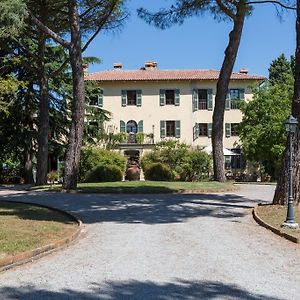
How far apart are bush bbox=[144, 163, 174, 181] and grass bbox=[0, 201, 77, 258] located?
16758mm

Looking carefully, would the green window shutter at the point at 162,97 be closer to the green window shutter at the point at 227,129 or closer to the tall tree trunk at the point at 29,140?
the green window shutter at the point at 227,129

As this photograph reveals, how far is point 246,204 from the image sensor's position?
57.1 ft

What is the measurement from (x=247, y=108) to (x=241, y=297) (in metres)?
35.4

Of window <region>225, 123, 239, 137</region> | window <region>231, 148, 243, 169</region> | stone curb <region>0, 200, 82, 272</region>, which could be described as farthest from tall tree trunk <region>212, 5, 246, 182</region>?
window <region>225, 123, 239, 137</region>

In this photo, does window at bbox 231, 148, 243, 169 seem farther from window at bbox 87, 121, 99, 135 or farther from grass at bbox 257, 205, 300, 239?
grass at bbox 257, 205, 300, 239

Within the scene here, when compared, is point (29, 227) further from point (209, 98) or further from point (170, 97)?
point (209, 98)

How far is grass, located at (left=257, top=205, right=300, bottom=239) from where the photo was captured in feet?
37.7

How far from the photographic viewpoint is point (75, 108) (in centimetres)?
2322

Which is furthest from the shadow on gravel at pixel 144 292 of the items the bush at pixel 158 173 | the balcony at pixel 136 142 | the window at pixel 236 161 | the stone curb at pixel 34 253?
the window at pixel 236 161

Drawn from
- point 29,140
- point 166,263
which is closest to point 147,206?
point 166,263

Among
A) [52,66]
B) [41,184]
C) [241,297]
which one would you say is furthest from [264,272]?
[52,66]

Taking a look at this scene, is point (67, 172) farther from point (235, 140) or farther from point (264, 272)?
point (235, 140)

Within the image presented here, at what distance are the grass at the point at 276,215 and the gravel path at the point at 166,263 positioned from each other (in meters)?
0.36

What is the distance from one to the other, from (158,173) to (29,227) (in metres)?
21.0
